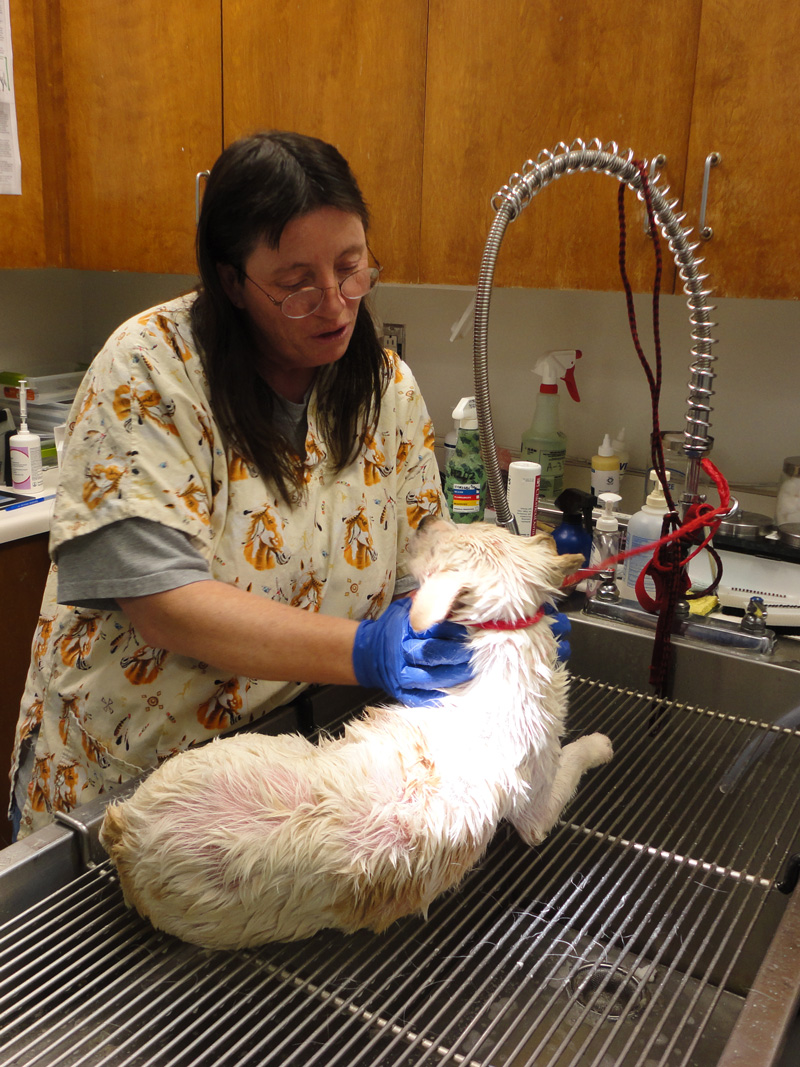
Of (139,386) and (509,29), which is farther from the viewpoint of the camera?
(509,29)

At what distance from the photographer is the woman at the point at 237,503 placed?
0.99 metres

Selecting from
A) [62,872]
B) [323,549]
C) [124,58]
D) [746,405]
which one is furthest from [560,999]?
[124,58]

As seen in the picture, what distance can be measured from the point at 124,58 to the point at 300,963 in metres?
2.12

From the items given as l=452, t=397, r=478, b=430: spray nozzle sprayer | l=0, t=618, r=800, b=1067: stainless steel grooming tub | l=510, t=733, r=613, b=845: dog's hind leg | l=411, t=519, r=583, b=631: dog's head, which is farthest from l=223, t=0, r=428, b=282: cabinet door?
l=0, t=618, r=800, b=1067: stainless steel grooming tub

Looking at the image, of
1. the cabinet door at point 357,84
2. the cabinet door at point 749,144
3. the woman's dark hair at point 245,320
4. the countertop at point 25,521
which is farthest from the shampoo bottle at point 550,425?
the countertop at point 25,521

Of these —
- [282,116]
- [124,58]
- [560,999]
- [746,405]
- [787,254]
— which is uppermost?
[124,58]

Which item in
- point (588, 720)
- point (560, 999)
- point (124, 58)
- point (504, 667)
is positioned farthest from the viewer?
point (124, 58)

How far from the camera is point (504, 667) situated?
2.91 ft

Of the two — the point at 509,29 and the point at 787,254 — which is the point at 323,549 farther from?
the point at 509,29

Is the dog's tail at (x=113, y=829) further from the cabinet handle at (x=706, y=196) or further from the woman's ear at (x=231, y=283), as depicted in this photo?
the cabinet handle at (x=706, y=196)

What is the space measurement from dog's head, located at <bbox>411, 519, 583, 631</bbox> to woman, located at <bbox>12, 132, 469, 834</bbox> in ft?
0.10

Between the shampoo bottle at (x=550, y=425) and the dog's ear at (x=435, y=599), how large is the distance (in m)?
1.17

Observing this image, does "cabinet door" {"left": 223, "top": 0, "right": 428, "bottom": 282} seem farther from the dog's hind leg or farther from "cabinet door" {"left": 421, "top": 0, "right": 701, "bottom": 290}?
the dog's hind leg

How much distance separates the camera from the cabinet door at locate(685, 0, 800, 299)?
4.58ft
